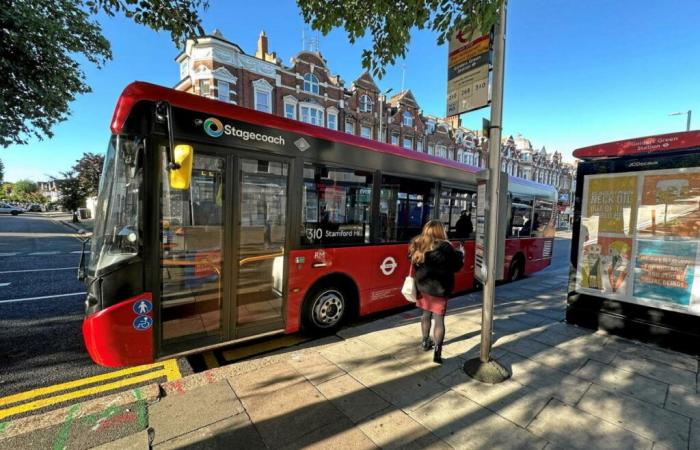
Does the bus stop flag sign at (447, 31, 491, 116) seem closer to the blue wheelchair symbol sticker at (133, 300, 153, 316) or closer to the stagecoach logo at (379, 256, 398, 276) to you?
the stagecoach logo at (379, 256, 398, 276)


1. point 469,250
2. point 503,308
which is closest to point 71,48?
point 469,250

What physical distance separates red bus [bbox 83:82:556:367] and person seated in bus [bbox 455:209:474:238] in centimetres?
129

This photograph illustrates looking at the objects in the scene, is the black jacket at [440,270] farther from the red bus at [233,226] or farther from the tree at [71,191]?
the tree at [71,191]

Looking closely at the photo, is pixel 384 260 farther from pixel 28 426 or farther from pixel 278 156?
pixel 28 426

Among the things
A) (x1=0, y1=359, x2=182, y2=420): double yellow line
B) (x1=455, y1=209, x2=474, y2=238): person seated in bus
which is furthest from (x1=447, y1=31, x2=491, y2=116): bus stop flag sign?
(x1=0, y1=359, x2=182, y2=420): double yellow line

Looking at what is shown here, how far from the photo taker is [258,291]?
4.12m

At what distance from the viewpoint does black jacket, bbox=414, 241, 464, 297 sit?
3.60 m

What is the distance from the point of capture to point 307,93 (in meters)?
23.8

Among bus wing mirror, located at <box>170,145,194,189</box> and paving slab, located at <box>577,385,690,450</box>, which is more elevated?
bus wing mirror, located at <box>170,145,194,189</box>

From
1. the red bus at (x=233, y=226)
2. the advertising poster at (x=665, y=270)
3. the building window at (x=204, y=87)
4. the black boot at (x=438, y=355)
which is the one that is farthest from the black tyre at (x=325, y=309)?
the building window at (x=204, y=87)

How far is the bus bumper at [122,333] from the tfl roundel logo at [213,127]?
6.19 ft

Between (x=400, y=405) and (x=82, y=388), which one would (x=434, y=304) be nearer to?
(x=400, y=405)

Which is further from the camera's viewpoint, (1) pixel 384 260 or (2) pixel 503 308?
(2) pixel 503 308

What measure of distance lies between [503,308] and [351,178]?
4.21m
